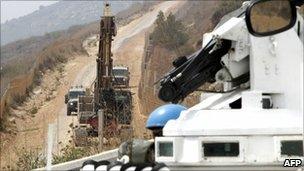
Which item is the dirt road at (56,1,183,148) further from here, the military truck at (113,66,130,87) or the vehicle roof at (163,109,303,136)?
the vehicle roof at (163,109,303,136)

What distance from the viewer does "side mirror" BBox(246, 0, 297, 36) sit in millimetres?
5604

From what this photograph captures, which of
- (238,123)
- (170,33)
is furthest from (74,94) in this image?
(238,123)

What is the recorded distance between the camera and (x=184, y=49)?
53375 mm

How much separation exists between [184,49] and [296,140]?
1894 inches

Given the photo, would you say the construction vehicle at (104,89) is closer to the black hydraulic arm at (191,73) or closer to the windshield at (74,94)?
the windshield at (74,94)

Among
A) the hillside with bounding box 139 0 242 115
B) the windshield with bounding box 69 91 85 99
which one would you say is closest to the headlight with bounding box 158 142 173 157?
the hillside with bounding box 139 0 242 115

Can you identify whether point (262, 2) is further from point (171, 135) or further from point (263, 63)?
point (171, 135)

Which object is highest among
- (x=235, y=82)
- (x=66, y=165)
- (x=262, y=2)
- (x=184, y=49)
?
(x=184, y=49)

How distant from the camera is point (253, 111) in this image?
5.61 metres

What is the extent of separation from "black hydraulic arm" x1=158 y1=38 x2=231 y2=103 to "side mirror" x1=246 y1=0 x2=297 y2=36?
675mm

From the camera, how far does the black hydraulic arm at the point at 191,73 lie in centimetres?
640

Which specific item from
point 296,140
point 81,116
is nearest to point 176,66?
point 296,140

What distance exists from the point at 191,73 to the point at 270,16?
1251 millimetres

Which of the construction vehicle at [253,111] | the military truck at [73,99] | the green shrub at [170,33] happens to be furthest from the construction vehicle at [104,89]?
the green shrub at [170,33]
